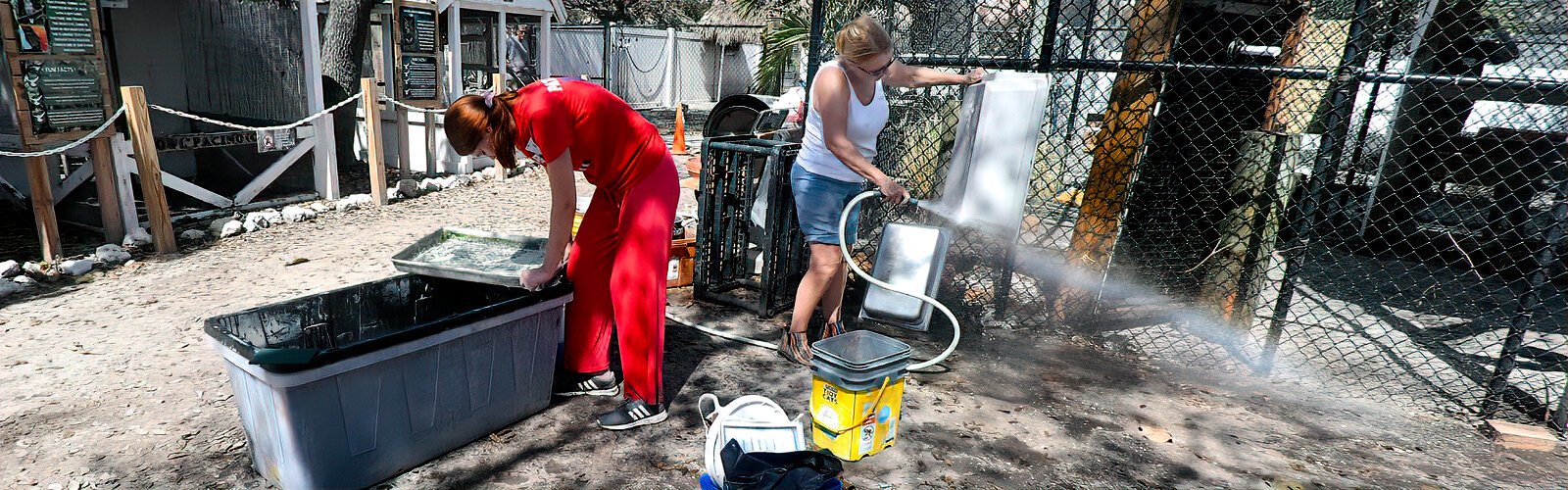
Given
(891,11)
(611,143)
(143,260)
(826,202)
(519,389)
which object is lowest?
(143,260)

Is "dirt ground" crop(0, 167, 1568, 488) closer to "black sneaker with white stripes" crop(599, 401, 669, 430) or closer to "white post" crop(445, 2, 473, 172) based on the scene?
"black sneaker with white stripes" crop(599, 401, 669, 430)

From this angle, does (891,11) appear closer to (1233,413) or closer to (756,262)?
(756,262)

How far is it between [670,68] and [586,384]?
17.6m

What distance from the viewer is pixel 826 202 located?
3.68 meters

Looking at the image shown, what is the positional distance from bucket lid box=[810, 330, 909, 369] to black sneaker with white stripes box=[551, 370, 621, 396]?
111cm

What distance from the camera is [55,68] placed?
5152 millimetres

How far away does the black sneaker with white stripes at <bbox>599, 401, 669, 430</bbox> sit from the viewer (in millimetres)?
3186

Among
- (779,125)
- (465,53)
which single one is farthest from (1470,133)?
(465,53)

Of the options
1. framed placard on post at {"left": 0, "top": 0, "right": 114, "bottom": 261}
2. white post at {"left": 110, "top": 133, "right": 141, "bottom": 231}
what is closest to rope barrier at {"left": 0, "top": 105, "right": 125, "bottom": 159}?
framed placard on post at {"left": 0, "top": 0, "right": 114, "bottom": 261}

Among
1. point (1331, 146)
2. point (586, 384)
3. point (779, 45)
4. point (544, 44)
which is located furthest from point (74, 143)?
point (779, 45)

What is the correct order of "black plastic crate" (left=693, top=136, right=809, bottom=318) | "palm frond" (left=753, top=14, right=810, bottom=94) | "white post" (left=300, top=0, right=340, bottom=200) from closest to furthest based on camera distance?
"black plastic crate" (left=693, top=136, right=809, bottom=318)
"white post" (left=300, top=0, right=340, bottom=200)
"palm frond" (left=753, top=14, right=810, bottom=94)

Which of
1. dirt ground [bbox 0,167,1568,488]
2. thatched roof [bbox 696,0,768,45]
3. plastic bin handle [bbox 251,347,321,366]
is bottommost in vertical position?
dirt ground [bbox 0,167,1568,488]

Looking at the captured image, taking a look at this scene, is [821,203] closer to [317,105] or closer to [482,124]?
[482,124]

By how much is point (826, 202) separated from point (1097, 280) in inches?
77.1
